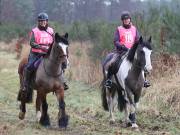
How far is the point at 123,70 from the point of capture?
36.3 feet

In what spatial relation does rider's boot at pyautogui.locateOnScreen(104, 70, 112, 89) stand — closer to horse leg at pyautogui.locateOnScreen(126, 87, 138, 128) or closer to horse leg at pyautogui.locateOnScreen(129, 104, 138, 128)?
horse leg at pyautogui.locateOnScreen(126, 87, 138, 128)

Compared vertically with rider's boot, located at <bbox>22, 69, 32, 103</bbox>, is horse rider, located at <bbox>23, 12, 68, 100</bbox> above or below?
above

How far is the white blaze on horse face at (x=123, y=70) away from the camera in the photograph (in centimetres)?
1092

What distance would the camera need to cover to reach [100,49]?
68.7 ft

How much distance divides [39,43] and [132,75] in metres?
2.23

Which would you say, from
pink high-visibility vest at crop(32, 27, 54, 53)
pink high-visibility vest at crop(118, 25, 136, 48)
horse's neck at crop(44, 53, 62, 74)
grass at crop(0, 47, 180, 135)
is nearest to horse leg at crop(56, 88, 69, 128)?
grass at crop(0, 47, 180, 135)

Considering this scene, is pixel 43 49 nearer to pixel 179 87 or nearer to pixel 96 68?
pixel 179 87

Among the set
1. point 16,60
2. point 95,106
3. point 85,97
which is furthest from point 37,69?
point 16,60

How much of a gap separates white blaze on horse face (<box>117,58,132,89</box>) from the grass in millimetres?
1075

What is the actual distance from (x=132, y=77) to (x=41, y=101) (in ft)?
6.99

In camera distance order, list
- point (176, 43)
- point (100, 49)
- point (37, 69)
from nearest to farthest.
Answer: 1. point (37, 69)
2. point (176, 43)
3. point (100, 49)

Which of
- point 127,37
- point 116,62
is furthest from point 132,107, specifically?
point 127,37

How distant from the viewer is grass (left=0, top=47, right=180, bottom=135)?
32.9 feet

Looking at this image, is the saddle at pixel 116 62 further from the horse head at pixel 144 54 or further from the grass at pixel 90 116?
the grass at pixel 90 116
